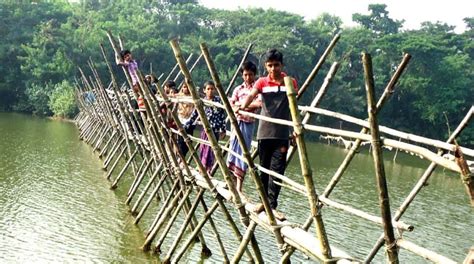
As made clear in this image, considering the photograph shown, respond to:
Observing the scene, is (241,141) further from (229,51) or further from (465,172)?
(229,51)

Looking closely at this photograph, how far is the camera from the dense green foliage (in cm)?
3206

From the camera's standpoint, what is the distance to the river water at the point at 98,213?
27.2 feet

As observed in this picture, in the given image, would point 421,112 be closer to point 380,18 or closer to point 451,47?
point 451,47

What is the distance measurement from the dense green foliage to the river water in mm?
12310

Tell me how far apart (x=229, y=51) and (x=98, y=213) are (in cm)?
2704

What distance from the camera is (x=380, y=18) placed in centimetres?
4291

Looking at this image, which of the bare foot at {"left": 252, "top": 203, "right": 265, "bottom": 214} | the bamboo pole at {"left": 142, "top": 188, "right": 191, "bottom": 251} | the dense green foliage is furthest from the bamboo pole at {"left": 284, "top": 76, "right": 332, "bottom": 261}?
the dense green foliage

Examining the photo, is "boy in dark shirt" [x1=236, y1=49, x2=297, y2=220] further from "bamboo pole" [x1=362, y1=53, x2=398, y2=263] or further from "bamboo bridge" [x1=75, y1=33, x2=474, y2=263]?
"bamboo pole" [x1=362, y1=53, x2=398, y2=263]

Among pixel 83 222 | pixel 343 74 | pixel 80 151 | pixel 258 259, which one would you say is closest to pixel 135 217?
pixel 83 222

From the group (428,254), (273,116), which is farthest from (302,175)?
(428,254)

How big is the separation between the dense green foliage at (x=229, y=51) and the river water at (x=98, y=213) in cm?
1231

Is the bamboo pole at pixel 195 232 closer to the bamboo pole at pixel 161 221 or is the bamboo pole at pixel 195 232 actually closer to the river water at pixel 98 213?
the bamboo pole at pixel 161 221

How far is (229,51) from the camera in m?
36.5

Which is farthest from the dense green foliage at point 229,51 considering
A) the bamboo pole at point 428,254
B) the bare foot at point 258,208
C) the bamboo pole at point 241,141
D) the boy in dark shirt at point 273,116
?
the bamboo pole at point 428,254
